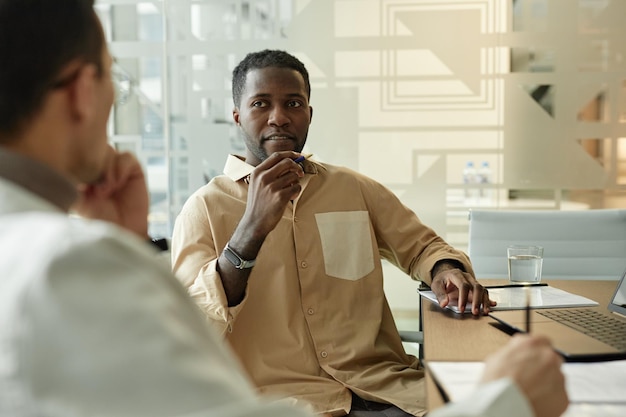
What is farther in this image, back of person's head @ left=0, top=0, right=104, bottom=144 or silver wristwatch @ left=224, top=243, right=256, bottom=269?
silver wristwatch @ left=224, top=243, right=256, bottom=269

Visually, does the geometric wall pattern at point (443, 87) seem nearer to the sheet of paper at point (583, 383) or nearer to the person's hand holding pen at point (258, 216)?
the person's hand holding pen at point (258, 216)

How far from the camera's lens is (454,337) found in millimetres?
1317

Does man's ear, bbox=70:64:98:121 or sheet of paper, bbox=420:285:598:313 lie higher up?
man's ear, bbox=70:64:98:121

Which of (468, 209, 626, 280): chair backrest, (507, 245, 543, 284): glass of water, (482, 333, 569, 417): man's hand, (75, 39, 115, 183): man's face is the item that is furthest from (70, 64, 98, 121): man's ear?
(468, 209, 626, 280): chair backrest

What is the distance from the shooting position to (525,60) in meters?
3.70

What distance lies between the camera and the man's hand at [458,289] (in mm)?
1566

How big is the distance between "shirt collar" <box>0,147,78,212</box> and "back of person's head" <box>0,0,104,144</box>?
0.03 m

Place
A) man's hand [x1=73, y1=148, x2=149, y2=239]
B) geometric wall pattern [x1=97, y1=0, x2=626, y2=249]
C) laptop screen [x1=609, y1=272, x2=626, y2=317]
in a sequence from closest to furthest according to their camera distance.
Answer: man's hand [x1=73, y1=148, x2=149, y2=239] → laptop screen [x1=609, y1=272, x2=626, y2=317] → geometric wall pattern [x1=97, y1=0, x2=626, y2=249]

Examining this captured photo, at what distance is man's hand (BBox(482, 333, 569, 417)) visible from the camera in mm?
770

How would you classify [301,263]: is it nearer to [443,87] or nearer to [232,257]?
[232,257]

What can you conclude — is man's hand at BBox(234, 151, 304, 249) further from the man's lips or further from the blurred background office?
the blurred background office

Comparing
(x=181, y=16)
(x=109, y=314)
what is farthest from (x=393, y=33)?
(x=109, y=314)

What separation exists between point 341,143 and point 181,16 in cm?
119

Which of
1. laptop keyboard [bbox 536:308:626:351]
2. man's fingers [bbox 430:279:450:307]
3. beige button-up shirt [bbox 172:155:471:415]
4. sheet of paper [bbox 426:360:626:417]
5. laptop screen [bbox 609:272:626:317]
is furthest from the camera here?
beige button-up shirt [bbox 172:155:471:415]
